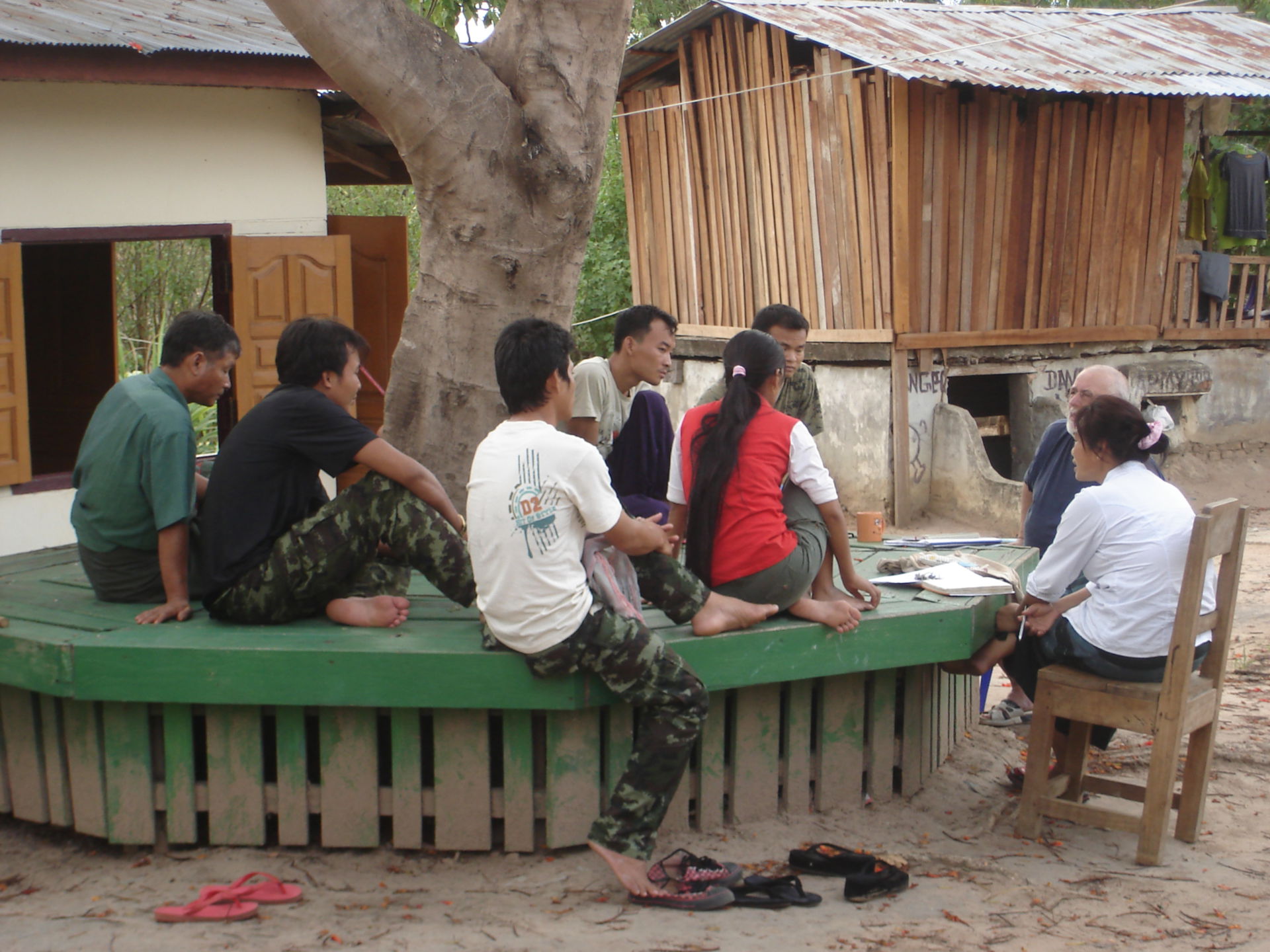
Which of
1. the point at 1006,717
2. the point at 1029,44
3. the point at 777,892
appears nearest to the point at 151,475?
the point at 777,892

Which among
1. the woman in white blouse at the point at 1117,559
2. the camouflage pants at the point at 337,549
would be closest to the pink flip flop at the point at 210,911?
the camouflage pants at the point at 337,549

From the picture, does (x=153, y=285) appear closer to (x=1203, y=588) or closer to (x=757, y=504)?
(x=757, y=504)

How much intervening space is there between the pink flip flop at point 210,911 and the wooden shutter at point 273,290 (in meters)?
3.64

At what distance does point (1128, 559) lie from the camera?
162 inches

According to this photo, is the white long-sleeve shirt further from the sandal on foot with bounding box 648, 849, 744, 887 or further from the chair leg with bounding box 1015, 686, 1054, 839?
the sandal on foot with bounding box 648, 849, 744, 887

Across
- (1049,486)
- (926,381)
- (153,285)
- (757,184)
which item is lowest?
(1049,486)

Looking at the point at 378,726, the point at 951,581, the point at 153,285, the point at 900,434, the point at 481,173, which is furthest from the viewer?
the point at 153,285

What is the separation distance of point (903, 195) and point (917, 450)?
2.21 metres

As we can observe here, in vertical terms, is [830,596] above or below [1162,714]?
above

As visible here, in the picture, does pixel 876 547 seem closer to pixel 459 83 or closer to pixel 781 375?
pixel 781 375

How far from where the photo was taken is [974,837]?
439 cm

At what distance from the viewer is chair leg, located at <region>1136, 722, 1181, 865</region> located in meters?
4.00

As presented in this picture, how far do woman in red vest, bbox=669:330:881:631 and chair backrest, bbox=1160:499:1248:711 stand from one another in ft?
3.29

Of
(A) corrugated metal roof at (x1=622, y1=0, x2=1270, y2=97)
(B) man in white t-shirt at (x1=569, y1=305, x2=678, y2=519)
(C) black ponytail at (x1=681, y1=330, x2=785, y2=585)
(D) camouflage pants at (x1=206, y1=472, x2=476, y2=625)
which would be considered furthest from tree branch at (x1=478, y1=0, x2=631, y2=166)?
(A) corrugated metal roof at (x1=622, y1=0, x2=1270, y2=97)
